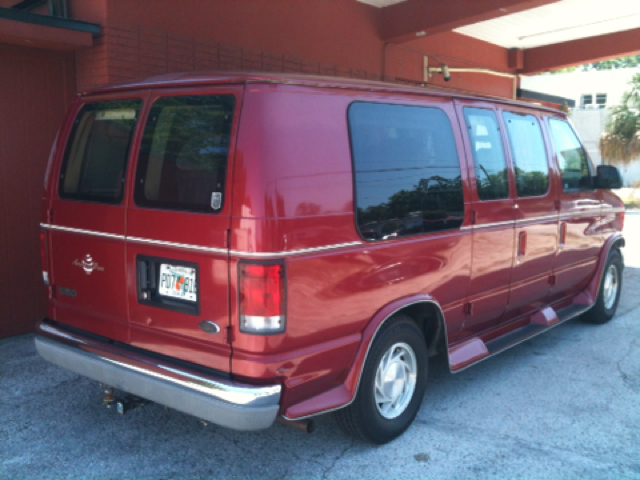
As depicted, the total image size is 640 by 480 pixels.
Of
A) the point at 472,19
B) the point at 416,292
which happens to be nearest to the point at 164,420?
the point at 416,292

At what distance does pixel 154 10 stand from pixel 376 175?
12.3ft

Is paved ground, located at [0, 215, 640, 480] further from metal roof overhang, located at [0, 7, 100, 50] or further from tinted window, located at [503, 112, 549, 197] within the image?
metal roof overhang, located at [0, 7, 100, 50]

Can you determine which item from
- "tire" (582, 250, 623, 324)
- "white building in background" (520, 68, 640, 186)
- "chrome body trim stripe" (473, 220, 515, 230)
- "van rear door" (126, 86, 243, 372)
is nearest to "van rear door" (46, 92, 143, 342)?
"van rear door" (126, 86, 243, 372)

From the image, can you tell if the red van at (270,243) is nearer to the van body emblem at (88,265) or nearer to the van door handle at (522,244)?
the van body emblem at (88,265)

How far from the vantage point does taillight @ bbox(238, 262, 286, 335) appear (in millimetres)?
3135

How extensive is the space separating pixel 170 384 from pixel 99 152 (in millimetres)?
1582

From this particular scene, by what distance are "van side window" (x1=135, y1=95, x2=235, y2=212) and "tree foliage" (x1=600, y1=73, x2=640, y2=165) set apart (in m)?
23.7

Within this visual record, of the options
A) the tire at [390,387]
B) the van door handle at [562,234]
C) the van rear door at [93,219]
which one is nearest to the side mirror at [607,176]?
the van door handle at [562,234]

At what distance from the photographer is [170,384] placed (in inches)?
130

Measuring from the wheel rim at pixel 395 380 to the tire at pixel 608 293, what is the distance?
344cm

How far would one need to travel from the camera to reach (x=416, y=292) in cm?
404

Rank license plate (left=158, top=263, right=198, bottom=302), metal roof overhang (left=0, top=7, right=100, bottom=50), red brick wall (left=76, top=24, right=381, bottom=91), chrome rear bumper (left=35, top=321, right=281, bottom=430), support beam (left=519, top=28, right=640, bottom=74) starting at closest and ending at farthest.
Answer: chrome rear bumper (left=35, top=321, right=281, bottom=430)
license plate (left=158, top=263, right=198, bottom=302)
metal roof overhang (left=0, top=7, right=100, bottom=50)
red brick wall (left=76, top=24, right=381, bottom=91)
support beam (left=519, top=28, right=640, bottom=74)

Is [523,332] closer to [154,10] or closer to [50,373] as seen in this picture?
[50,373]

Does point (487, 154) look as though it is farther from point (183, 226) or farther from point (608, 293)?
point (608, 293)
